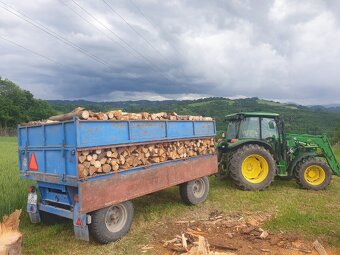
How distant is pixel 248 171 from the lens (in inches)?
360

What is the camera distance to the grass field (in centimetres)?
516

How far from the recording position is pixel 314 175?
9.25 m

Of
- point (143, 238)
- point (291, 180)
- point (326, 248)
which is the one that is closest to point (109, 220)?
point (143, 238)

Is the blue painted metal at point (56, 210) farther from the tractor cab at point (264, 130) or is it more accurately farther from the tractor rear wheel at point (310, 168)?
the tractor rear wheel at point (310, 168)

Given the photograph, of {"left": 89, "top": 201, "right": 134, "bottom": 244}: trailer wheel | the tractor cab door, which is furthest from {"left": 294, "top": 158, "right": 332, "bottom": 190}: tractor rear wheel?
{"left": 89, "top": 201, "right": 134, "bottom": 244}: trailer wheel

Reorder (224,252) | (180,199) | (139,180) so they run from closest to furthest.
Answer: (224,252) < (139,180) < (180,199)

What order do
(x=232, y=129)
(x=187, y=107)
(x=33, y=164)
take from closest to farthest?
(x=33, y=164) < (x=232, y=129) < (x=187, y=107)

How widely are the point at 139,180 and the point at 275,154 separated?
5111 mm

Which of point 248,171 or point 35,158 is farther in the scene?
point 248,171

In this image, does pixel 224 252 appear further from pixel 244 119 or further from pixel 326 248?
pixel 244 119

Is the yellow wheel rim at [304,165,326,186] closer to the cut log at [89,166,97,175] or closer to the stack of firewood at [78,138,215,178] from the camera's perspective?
the stack of firewood at [78,138,215,178]

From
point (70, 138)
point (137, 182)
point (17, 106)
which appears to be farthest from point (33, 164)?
point (17, 106)

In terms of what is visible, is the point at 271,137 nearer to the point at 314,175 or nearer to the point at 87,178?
the point at 314,175

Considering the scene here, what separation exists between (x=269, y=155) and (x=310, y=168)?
1414 millimetres
